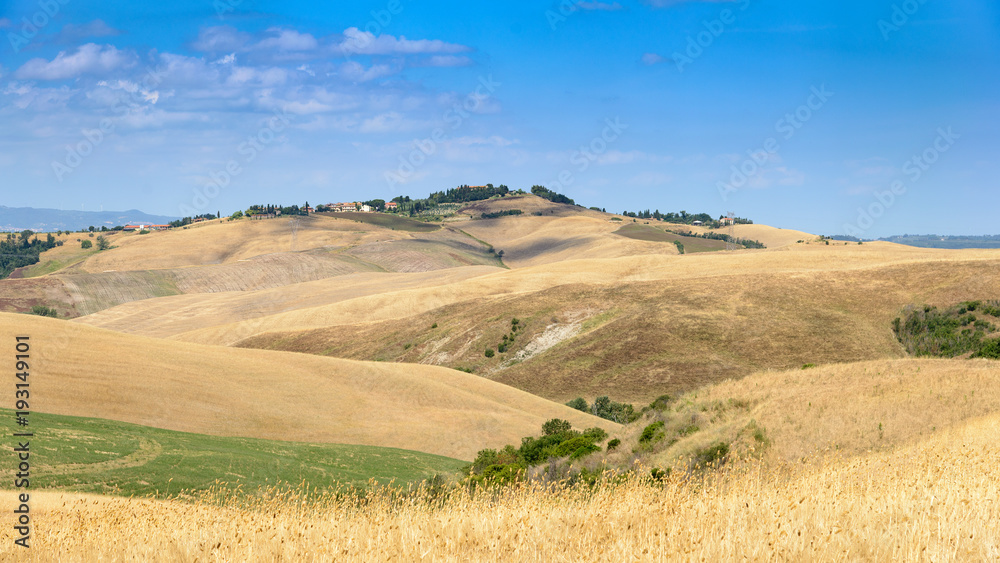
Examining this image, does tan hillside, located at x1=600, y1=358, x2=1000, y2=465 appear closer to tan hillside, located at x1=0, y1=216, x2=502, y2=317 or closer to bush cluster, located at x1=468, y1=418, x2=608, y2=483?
bush cluster, located at x1=468, y1=418, x2=608, y2=483

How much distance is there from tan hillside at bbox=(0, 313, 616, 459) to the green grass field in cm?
254

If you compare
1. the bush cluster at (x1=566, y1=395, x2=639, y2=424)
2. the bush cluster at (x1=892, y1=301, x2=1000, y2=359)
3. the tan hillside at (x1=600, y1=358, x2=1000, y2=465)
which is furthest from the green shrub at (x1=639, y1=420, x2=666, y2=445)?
the bush cluster at (x1=892, y1=301, x2=1000, y2=359)

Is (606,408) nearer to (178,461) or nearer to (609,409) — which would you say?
(609,409)

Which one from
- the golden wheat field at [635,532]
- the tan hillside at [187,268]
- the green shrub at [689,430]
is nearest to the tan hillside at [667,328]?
the green shrub at [689,430]

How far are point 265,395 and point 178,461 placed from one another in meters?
15.1

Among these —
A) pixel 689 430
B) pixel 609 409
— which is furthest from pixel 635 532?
pixel 609 409

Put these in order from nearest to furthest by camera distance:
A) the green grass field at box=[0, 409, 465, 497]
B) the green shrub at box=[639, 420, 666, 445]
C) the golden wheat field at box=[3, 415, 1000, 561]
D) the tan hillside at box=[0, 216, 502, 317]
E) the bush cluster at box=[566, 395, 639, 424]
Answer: the golden wheat field at box=[3, 415, 1000, 561] < the green grass field at box=[0, 409, 465, 497] < the green shrub at box=[639, 420, 666, 445] < the bush cluster at box=[566, 395, 639, 424] < the tan hillside at box=[0, 216, 502, 317]

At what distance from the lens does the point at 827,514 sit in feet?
24.3

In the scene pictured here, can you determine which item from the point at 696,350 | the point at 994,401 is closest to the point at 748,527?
the point at 994,401

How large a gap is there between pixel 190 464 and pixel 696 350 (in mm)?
48125

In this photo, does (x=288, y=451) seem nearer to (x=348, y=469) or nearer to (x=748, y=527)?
(x=348, y=469)

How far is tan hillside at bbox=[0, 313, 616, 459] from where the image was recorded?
118 ft

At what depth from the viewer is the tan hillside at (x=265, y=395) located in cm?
3603

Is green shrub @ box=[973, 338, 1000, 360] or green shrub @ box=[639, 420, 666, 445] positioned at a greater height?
green shrub @ box=[973, 338, 1000, 360]
